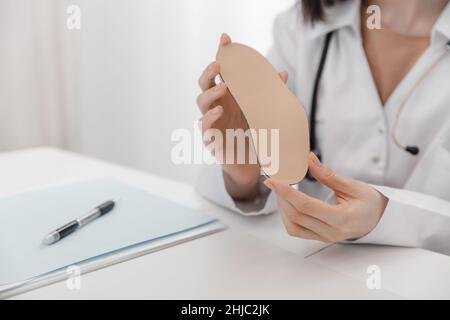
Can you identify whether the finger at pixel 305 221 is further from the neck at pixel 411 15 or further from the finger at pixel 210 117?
the neck at pixel 411 15

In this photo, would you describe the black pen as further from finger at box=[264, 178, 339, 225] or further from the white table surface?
finger at box=[264, 178, 339, 225]

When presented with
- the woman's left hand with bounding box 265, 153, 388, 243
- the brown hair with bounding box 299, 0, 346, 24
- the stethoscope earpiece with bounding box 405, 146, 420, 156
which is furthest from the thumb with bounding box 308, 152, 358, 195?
the brown hair with bounding box 299, 0, 346, 24

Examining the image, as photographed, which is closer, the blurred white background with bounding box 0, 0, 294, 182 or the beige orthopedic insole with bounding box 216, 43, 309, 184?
the beige orthopedic insole with bounding box 216, 43, 309, 184

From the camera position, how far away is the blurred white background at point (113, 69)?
1.15 metres

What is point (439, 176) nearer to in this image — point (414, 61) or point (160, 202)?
point (414, 61)

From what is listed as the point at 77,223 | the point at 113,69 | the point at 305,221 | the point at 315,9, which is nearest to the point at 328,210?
the point at 305,221

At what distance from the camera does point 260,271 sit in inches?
17.9

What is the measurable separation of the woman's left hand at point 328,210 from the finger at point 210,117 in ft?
0.38

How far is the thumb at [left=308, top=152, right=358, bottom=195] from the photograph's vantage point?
1.54 ft

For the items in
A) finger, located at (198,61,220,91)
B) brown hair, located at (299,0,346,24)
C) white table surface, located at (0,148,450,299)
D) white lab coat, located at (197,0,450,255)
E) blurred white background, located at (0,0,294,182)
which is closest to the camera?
white table surface, located at (0,148,450,299)

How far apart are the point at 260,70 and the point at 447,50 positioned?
0.33m

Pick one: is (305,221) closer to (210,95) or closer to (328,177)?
(328,177)

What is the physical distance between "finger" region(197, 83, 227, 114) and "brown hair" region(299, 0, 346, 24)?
31 cm
